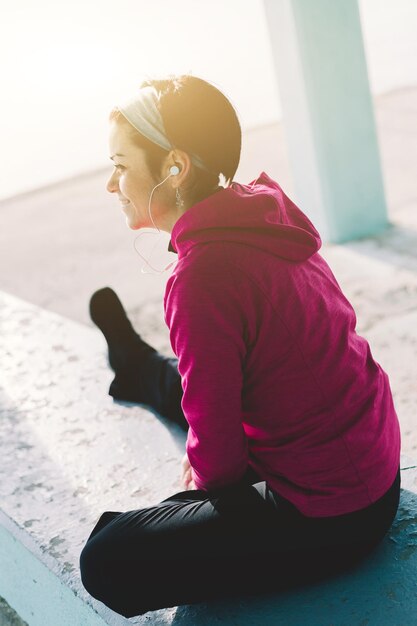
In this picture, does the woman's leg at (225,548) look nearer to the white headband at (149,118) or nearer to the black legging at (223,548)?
the black legging at (223,548)

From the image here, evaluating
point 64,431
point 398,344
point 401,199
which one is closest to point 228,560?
point 64,431

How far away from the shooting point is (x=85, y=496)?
1.79m

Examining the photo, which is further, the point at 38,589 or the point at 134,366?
the point at 134,366

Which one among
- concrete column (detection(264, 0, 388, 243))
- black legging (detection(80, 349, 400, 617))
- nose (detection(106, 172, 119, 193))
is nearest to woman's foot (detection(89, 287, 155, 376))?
nose (detection(106, 172, 119, 193))

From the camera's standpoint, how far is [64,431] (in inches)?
82.9

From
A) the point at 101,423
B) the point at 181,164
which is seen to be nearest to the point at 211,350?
the point at 181,164

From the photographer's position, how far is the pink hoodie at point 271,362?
1.22 meters

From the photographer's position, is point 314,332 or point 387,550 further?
point 387,550

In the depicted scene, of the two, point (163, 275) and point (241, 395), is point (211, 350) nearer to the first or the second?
point (241, 395)

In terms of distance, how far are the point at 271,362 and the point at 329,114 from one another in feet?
10.3

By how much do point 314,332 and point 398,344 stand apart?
6.07ft

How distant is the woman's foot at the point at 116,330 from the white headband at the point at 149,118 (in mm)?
967

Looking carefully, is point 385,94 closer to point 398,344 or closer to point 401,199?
point 401,199

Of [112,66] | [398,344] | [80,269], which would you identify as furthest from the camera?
[112,66]
